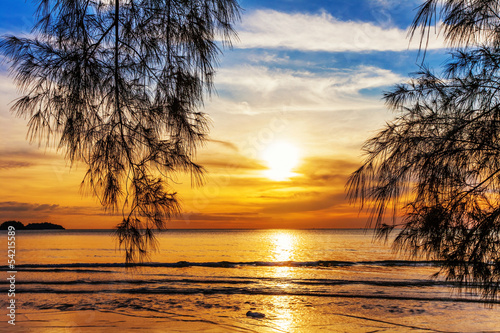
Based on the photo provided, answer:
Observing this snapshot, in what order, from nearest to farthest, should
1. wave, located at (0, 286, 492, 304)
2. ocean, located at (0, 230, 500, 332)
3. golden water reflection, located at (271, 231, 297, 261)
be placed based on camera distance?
ocean, located at (0, 230, 500, 332), wave, located at (0, 286, 492, 304), golden water reflection, located at (271, 231, 297, 261)

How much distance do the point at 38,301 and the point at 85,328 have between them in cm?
378

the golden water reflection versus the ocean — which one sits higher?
the ocean

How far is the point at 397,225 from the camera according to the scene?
306 cm

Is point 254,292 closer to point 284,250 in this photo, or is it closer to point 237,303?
point 237,303

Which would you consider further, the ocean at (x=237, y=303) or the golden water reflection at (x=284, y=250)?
the golden water reflection at (x=284, y=250)

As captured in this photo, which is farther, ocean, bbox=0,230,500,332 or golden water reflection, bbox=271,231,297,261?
golden water reflection, bbox=271,231,297,261

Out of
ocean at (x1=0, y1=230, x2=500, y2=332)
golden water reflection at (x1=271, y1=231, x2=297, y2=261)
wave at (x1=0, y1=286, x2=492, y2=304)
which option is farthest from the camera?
golden water reflection at (x1=271, y1=231, x2=297, y2=261)

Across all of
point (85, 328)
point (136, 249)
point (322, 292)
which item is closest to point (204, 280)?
point (322, 292)

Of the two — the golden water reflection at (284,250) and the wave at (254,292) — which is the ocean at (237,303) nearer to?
the wave at (254,292)

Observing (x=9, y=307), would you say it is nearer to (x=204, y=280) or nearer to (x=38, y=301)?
(x=38, y=301)

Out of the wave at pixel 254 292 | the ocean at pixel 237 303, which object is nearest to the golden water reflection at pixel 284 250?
the ocean at pixel 237 303

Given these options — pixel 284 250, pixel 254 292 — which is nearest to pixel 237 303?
pixel 254 292

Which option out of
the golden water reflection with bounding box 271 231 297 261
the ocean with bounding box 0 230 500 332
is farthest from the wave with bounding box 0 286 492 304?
the golden water reflection with bounding box 271 231 297 261

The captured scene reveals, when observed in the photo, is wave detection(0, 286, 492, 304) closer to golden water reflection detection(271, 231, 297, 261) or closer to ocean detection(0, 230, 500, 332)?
Answer: ocean detection(0, 230, 500, 332)
